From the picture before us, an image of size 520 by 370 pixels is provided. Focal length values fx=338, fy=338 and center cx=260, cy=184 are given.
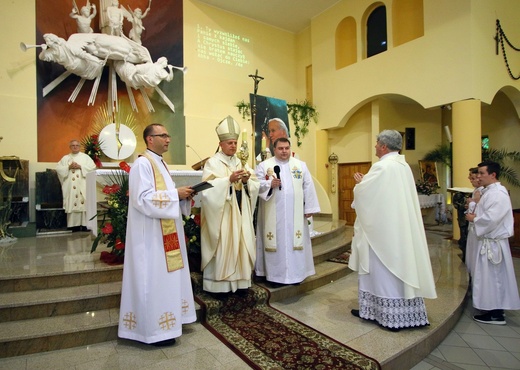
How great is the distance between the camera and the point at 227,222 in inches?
136

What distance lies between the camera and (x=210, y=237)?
11.2 feet

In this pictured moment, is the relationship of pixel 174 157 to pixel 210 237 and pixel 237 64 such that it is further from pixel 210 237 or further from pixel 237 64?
pixel 210 237

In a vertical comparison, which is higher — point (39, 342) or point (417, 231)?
point (417, 231)

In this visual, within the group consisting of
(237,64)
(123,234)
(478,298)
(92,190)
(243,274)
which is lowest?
(478,298)

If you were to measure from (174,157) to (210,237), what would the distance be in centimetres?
613

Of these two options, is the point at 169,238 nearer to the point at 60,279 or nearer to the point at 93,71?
the point at 60,279

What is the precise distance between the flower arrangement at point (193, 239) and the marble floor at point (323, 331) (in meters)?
0.97

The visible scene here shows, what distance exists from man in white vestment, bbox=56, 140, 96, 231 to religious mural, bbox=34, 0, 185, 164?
0.94m

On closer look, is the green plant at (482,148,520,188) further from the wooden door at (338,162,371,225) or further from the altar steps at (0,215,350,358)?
the altar steps at (0,215,350,358)

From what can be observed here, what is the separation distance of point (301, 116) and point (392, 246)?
28.3 ft

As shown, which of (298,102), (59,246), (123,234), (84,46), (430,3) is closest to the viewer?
(123,234)

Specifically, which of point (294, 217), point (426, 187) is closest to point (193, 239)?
point (294, 217)

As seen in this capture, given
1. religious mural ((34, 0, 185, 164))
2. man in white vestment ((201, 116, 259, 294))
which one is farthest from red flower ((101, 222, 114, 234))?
religious mural ((34, 0, 185, 164))

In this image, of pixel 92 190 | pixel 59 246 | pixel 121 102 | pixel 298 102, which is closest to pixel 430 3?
pixel 298 102
